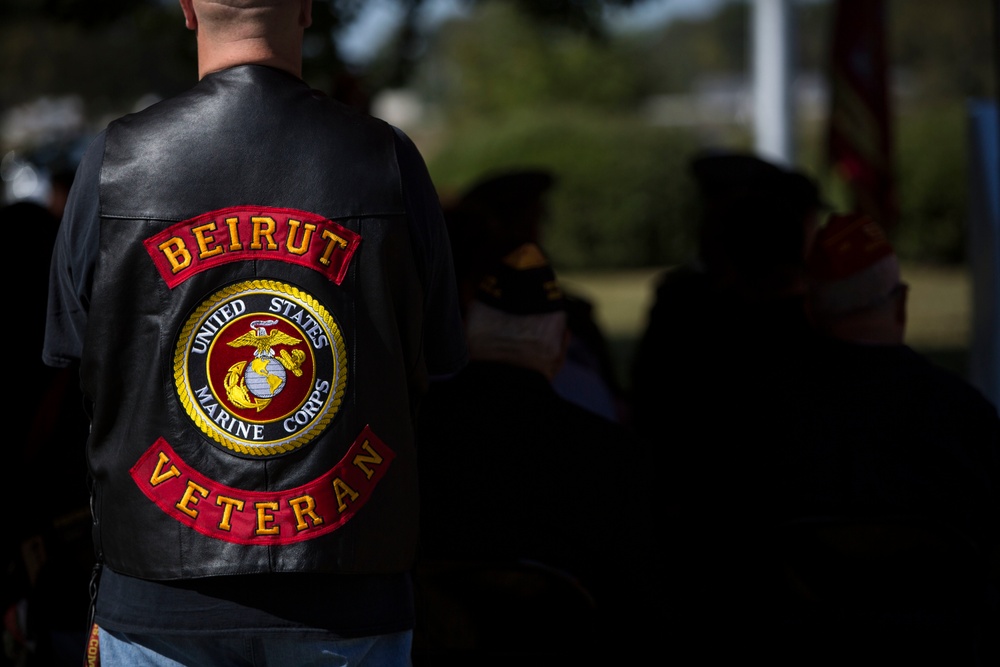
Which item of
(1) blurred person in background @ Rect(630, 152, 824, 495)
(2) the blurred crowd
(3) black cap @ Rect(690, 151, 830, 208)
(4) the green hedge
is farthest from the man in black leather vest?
(4) the green hedge

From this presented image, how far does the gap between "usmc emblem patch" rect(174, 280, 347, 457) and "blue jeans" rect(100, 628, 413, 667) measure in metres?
0.26

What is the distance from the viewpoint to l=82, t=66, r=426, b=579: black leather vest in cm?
168

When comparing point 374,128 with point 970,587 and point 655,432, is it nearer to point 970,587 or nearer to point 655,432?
point 970,587

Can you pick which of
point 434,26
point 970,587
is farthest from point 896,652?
point 434,26

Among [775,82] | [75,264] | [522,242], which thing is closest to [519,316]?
[522,242]

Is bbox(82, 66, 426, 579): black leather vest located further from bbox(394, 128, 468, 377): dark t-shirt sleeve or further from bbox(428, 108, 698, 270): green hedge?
bbox(428, 108, 698, 270): green hedge

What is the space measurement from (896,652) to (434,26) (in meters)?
7.63

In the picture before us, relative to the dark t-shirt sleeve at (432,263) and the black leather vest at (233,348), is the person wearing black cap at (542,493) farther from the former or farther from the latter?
the black leather vest at (233,348)

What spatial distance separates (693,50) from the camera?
98938 millimetres

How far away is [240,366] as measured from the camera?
1.67 m

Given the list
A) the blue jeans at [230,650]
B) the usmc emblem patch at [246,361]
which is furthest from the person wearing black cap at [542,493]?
the usmc emblem patch at [246,361]

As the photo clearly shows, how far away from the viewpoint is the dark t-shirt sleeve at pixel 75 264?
5.58 ft

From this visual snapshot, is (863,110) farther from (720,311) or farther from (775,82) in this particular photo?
(775,82)

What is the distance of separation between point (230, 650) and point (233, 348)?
1.36ft
